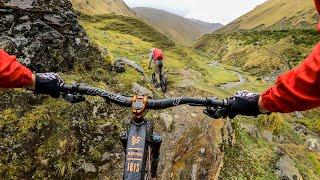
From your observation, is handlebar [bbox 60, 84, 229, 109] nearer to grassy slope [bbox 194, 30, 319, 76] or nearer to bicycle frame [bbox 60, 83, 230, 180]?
bicycle frame [bbox 60, 83, 230, 180]

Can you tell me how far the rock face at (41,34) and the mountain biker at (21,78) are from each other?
9.27 meters

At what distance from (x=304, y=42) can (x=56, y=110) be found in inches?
3591

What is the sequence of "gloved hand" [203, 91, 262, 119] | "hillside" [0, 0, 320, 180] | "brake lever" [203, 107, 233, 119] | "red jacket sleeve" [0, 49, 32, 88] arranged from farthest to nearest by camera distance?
"hillside" [0, 0, 320, 180] < "brake lever" [203, 107, 233, 119] < "gloved hand" [203, 91, 262, 119] < "red jacket sleeve" [0, 49, 32, 88]

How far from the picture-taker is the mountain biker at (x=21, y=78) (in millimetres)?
4121

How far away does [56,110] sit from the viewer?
12.6m

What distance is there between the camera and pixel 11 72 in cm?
420

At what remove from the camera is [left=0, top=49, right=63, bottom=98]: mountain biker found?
13.5ft

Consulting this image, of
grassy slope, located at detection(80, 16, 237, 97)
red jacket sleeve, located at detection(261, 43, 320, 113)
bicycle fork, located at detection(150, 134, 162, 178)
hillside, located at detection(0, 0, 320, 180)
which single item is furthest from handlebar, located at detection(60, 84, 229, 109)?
grassy slope, located at detection(80, 16, 237, 97)

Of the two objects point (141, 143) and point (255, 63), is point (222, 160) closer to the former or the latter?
point (141, 143)

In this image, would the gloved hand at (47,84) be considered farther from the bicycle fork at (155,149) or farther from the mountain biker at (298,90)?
the mountain biker at (298,90)

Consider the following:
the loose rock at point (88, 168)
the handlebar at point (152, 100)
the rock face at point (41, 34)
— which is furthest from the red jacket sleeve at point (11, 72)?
the rock face at point (41, 34)

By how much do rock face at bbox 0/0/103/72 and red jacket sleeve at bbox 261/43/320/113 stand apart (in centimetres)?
1162

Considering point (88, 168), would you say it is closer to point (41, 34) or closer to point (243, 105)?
point (41, 34)

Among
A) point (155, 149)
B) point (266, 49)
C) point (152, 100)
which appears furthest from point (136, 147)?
point (266, 49)
